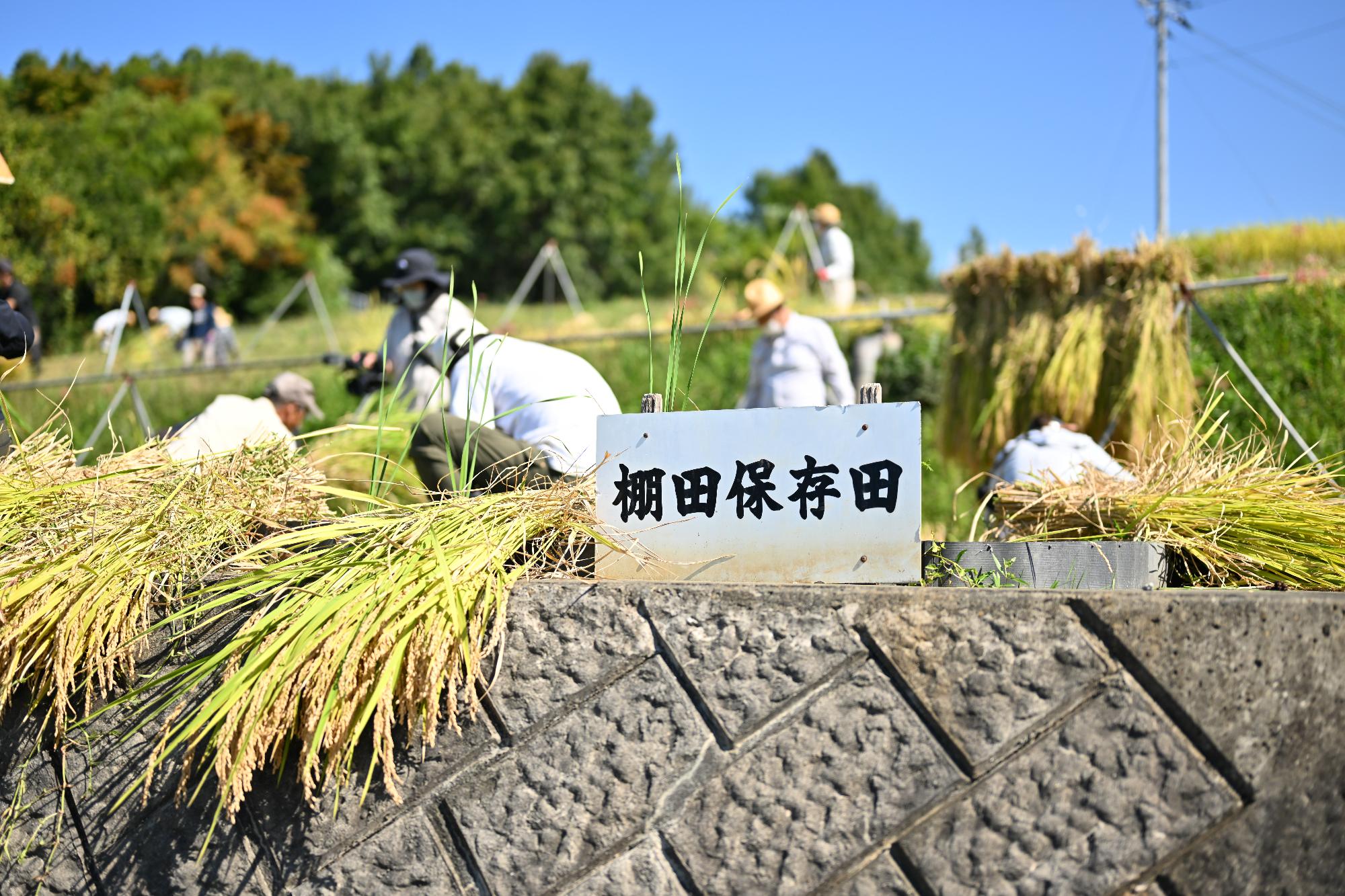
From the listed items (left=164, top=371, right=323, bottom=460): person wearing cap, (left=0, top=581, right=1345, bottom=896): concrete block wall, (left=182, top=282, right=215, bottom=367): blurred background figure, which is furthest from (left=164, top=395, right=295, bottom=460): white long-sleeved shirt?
(left=182, top=282, right=215, bottom=367): blurred background figure

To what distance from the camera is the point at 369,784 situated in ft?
6.00

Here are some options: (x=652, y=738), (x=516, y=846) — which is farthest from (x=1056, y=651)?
(x=516, y=846)

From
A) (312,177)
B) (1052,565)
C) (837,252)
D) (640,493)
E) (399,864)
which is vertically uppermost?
(312,177)

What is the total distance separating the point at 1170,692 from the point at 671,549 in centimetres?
81

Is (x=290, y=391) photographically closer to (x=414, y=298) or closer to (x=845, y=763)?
(x=414, y=298)

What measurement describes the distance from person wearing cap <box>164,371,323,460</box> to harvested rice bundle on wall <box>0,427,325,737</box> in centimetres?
79

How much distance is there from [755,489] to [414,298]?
8.91 feet

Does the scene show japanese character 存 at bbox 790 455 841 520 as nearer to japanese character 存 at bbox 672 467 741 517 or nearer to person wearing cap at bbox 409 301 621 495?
japanese character 存 at bbox 672 467 741 517

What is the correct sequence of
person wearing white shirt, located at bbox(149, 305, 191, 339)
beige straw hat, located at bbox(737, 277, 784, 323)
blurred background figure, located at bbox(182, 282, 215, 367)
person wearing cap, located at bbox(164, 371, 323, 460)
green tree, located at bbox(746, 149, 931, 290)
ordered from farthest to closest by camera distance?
1. green tree, located at bbox(746, 149, 931, 290)
2. person wearing white shirt, located at bbox(149, 305, 191, 339)
3. blurred background figure, located at bbox(182, 282, 215, 367)
4. beige straw hat, located at bbox(737, 277, 784, 323)
5. person wearing cap, located at bbox(164, 371, 323, 460)

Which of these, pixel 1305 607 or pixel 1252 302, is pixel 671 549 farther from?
pixel 1252 302

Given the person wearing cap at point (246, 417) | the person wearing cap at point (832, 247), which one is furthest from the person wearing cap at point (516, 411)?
the person wearing cap at point (832, 247)

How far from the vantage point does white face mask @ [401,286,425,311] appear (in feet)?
13.9

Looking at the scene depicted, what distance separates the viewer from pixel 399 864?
1820 mm

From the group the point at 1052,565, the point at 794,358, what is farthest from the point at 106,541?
the point at 794,358
